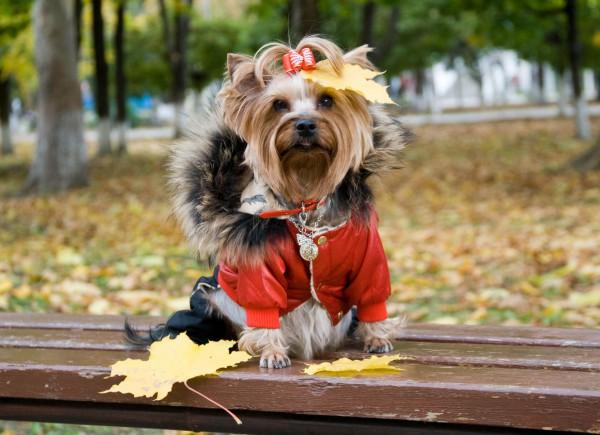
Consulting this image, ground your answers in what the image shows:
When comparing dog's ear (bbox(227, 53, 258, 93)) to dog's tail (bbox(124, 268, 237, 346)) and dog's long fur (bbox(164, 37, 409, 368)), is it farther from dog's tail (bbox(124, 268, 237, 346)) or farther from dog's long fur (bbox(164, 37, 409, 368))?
dog's tail (bbox(124, 268, 237, 346))

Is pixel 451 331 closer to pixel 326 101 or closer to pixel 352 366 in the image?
pixel 352 366

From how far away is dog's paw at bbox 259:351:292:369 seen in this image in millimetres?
2641

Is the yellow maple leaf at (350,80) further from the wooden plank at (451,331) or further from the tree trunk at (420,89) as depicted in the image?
the tree trunk at (420,89)

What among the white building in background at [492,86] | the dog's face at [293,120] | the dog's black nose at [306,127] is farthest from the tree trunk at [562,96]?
the dog's black nose at [306,127]

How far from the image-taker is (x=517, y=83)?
71.7m

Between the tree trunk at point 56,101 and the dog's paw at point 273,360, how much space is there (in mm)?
10816

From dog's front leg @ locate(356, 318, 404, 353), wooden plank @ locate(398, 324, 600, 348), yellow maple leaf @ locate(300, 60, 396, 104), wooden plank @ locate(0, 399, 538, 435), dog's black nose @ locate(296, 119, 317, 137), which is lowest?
wooden plank @ locate(0, 399, 538, 435)

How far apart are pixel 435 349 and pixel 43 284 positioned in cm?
404

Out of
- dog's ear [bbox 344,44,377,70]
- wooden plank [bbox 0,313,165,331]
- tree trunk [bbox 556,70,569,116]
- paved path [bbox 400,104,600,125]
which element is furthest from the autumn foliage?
paved path [bbox 400,104,600,125]

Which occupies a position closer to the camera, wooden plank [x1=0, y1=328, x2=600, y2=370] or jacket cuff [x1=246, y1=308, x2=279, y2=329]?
wooden plank [x1=0, y1=328, x2=600, y2=370]

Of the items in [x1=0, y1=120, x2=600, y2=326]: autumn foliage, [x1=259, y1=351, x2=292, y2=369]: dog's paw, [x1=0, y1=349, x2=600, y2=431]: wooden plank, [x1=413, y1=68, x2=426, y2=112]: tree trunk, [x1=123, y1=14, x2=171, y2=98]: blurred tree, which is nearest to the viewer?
[x1=0, y1=349, x2=600, y2=431]: wooden plank

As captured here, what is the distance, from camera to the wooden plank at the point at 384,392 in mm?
2229

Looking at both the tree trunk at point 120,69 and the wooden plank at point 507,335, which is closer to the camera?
the wooden plank at point 507,335

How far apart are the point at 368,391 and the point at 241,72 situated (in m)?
1.05
